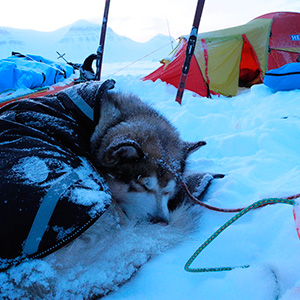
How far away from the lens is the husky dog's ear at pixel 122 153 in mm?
1420

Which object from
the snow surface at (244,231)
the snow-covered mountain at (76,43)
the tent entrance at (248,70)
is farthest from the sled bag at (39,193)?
the snow-covered mountain at (76,43)

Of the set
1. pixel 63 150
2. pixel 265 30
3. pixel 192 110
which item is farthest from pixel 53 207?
pixel 265 30

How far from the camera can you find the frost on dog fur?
3.11 feet

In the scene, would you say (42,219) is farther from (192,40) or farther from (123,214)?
(192,40)

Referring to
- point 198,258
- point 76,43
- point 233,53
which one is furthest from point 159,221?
point 76,43

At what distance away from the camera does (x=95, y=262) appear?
3.60ft

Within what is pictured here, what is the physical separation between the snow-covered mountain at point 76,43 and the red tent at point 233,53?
3143 cm

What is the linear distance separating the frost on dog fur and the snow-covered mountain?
37795mm

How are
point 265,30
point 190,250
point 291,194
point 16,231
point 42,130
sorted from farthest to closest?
point 265,30
point 291,194
point 42,130
point 190,250
point 16,231

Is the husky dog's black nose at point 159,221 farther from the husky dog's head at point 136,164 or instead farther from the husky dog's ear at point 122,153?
the husky dog's ear at point 122,153

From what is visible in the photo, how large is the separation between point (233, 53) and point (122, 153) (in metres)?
6.05

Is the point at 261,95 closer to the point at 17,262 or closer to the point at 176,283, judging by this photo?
the point at 176,283

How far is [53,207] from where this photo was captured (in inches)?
38.9

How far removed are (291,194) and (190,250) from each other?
74 centimetres
